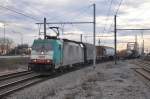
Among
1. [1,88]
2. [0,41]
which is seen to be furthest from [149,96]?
[0,41]

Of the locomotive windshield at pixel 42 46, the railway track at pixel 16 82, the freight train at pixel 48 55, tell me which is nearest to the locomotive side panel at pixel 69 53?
the freight train at pixel 48 55

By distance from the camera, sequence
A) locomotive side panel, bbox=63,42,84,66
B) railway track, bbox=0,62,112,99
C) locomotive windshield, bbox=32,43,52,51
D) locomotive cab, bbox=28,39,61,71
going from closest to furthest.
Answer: railway track, bbox=0,62,112,99, locomotive cab, bbox=28,39,61,71, locomotive windshield, bbox=32,43,52,51, locomotive side panel, bbox=63,42,84,66

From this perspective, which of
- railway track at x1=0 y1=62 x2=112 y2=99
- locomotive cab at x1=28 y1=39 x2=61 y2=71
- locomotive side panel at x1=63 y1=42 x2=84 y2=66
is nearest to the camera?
railway track at x1=0 y1=62 x2=112 y2=99

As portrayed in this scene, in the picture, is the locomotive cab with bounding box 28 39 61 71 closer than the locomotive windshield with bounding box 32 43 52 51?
Yes

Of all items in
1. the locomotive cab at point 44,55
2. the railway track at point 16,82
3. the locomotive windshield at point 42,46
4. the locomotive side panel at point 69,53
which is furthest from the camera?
the locomotive side panel at point 69,53

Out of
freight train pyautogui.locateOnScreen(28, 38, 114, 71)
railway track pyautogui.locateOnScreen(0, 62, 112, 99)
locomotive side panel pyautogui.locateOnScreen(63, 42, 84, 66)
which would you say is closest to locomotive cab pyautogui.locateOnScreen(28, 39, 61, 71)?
freight train pyautogui.locateOnScreen(28, 38, 114, 71)

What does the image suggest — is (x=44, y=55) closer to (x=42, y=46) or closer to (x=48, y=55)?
(x=48, y=55)

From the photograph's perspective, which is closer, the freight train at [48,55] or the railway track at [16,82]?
the railway track at [16,82]

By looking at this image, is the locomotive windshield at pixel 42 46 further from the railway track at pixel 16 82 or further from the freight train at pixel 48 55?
the railway track at pixel 16 82

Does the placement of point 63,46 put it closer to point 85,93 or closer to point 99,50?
point 85,93

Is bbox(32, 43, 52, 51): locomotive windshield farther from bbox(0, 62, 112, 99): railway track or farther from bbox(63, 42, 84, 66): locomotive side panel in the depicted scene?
bbox(63, 42, 84, 66): locomotive side panel

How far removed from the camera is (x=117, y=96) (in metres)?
15.2

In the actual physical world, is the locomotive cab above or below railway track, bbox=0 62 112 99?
above

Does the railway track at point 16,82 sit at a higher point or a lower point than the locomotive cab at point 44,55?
lower
